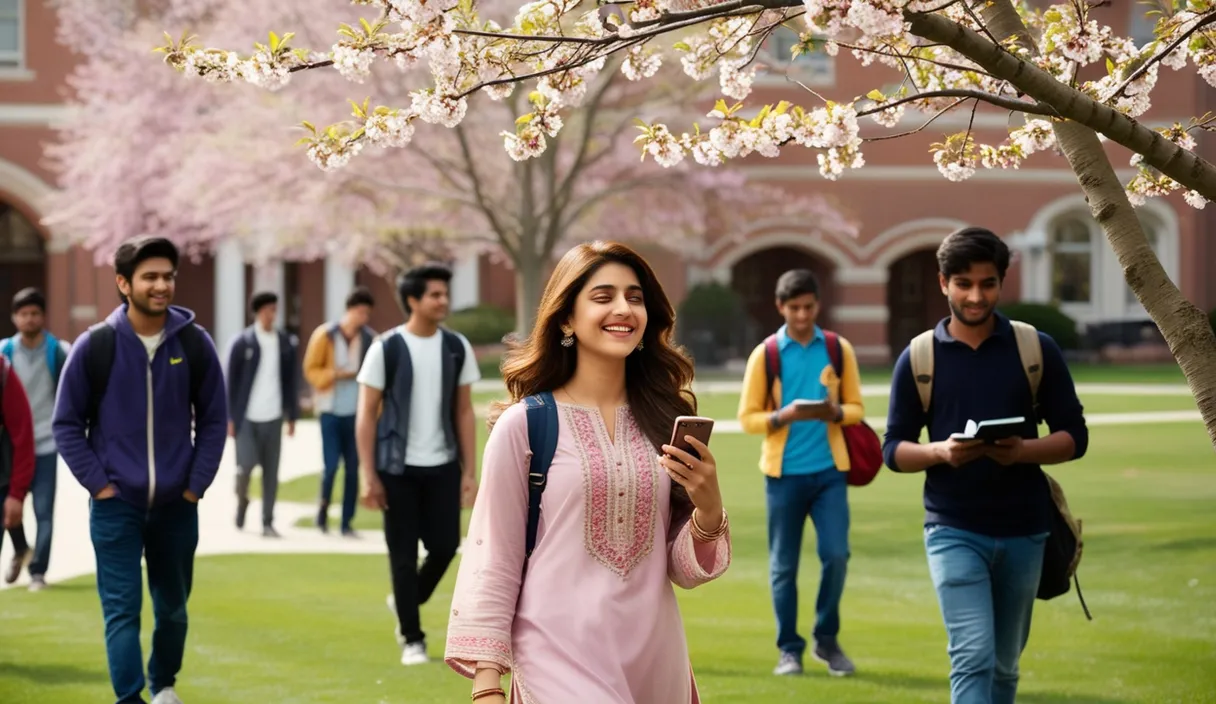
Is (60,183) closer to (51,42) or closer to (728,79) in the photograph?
(51,42)

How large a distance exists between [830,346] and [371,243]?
72.8ft

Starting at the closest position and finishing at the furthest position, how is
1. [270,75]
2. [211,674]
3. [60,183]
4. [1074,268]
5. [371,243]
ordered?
[270,75] < [211,674] < [371,243] < [60,183] < [1074,268]

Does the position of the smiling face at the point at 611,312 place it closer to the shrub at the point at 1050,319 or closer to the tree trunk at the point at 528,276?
the tree trunk at the point at 528,276

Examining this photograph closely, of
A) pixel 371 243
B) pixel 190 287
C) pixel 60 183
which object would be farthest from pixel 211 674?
pixel 190 287

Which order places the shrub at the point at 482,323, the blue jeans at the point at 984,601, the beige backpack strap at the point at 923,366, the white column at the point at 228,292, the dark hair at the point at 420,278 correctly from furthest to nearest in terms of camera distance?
1. the white column at the point at 228,292
2. the shrub at the point at 482,323
3. the dark hair at the point at 420,278
4. the beige backpack strap at the point at 923,366
5. the blue jeans at the point at 984,601

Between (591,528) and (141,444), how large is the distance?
3.31 meters

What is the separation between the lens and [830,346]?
324 inches

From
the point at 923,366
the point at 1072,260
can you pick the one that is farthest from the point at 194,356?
the point at 1072,260

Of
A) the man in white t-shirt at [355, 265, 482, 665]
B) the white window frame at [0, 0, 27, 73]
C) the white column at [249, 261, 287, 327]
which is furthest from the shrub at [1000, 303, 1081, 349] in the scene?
the man in white t-shirt at [355, 265, 482, 665]

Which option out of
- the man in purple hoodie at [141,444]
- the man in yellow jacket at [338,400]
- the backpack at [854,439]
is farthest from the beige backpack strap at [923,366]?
the man in yellow jacket at [338,400]

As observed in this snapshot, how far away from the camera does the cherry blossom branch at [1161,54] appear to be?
4.81 m

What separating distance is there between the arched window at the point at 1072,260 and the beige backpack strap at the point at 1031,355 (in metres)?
36.9

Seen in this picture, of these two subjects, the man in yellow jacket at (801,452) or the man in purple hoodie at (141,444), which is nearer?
the man in purple hoodie at (141,444)

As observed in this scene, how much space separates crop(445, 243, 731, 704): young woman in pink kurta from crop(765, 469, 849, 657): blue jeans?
386cm
